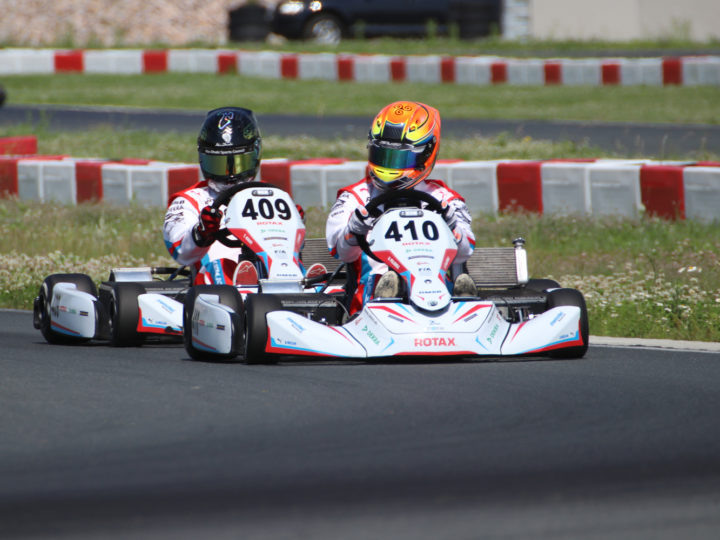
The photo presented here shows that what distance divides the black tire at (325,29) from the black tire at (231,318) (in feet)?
63.5

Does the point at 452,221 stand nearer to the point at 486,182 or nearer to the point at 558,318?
the point at 558,318

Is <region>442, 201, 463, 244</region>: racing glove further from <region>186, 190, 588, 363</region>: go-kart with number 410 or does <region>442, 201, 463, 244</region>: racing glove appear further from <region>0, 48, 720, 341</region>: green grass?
<region>0, 48, 720, 341</region>: green grass

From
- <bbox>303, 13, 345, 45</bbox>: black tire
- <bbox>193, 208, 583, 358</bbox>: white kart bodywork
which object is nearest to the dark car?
<bbox>303, 13, 345, 45</bbox>: black tire

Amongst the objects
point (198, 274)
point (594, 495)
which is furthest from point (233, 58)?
point (594, 495)

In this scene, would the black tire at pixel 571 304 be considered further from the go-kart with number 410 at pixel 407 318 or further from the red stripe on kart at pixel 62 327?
the red stripe on kart at pixel 62 327

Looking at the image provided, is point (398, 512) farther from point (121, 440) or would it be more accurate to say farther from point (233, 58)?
point (233, 58)

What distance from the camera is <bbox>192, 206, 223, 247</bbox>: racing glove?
277 inches

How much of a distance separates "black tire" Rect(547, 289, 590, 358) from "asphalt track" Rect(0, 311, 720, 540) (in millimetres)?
149

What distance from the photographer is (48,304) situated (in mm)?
7508

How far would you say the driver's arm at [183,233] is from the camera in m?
7.25

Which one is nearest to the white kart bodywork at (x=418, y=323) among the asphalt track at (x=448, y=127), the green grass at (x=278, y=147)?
the green grass at (x=278, y=147)

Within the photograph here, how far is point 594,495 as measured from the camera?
394 centimetres

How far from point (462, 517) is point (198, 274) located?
381 centimetres

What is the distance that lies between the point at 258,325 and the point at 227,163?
154 centimetres
